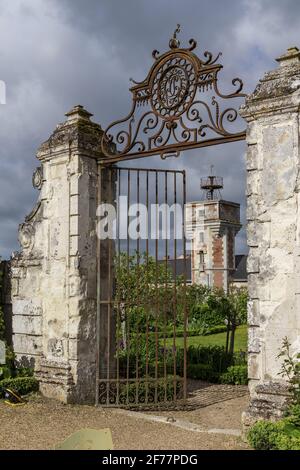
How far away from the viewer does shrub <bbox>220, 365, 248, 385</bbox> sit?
1020cm

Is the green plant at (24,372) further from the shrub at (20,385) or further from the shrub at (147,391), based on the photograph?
the shrub at (147,391)

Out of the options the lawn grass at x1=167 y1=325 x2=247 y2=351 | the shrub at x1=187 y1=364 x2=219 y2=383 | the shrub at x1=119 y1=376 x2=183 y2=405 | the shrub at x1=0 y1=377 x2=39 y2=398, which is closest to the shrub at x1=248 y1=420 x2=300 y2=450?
the shrub at x1=119 y1=376 x2=183 y2=405

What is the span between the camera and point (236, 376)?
1023 cm

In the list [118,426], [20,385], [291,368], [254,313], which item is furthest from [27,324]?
[291,368]

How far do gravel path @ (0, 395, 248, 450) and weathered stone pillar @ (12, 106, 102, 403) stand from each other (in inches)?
18.0

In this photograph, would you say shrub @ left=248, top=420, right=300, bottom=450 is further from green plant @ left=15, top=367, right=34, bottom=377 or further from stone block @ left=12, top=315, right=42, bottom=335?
green plant @ left=15, top=367, right=34, bottom=377

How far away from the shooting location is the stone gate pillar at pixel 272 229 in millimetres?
5691

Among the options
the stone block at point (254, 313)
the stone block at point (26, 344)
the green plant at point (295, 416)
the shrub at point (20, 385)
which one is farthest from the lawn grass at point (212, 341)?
the green plant at point (295, 416)

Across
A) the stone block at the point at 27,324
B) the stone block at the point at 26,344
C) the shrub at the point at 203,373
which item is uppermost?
the stone block at the point at 27,324

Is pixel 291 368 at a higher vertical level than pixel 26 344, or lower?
higher

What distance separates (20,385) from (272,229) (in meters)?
4.25

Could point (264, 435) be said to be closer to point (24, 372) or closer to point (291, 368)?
point (291, 368)

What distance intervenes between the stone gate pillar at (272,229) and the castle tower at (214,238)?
27716 millimetres

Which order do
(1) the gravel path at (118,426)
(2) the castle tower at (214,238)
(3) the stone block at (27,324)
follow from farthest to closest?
(2) the castle tower at (214,238)
(3) the stone block at (27,324)
(1) the gravel path at (118,426)
